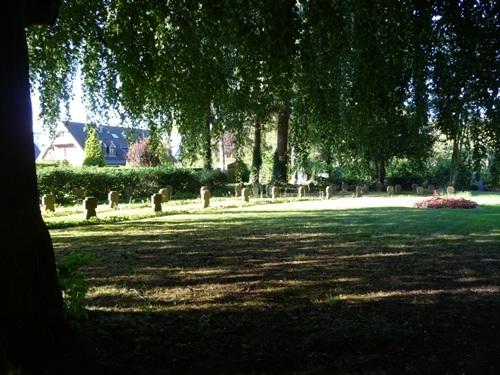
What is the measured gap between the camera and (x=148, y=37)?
6.76m

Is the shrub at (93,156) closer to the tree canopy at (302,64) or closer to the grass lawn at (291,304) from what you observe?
the grass lawn at (291,304)

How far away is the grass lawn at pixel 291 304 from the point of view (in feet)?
13.6

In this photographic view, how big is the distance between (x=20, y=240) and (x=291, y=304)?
126 inches

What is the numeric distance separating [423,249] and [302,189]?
18.4 meters

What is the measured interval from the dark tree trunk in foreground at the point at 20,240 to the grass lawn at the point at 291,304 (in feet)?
1.30

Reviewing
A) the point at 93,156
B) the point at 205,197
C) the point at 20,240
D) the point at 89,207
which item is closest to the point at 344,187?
the point at 205,197

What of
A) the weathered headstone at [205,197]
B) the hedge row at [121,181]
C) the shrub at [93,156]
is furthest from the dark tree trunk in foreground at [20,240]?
the shrub at [93,156]

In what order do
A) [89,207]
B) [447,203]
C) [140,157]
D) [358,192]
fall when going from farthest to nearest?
[140,157] < [358,192] < [447,203] < [89,207]

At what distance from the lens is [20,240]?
11.9 ft

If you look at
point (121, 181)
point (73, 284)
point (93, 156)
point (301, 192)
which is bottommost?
point (73, 284)

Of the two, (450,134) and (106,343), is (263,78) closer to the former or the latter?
(450,134)

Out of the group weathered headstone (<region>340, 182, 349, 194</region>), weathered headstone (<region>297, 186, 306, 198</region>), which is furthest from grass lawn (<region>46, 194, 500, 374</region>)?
weathered headstone (<region>340, 182, 349, 194</region>)

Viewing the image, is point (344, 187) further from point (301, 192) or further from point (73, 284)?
point (73, 284)

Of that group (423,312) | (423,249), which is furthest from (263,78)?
(423,249)
